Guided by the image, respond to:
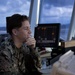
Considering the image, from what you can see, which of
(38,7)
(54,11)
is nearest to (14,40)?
(38,7)

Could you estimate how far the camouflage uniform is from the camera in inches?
75.8

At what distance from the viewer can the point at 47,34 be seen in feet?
9.81

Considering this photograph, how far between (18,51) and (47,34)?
1.00m

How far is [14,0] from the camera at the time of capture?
6.02m

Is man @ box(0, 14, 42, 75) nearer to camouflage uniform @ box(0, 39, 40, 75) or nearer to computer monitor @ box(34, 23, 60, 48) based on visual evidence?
camouflage uniform @ box(0, 39, 40, 75)

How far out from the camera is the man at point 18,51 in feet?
6.38

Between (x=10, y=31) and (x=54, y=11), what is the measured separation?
4.59 m

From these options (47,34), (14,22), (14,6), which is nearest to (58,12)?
(14,6)

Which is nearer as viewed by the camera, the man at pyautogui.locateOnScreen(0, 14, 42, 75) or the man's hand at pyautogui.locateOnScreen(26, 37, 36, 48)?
the man at pyautogui.locateOnScreen(0, 14, 42, 75)

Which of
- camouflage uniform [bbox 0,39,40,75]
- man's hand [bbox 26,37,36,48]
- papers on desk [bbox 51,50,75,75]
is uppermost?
papers on desk [bbox 51,50,75,75]

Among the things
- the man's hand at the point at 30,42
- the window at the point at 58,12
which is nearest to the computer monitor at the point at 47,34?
the man's hand at the point at 30,42

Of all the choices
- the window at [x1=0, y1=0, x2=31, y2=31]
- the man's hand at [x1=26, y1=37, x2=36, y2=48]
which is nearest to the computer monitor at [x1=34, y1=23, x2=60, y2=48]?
the man's hand at [x1=26, y1=37, x2=36, y2=48]

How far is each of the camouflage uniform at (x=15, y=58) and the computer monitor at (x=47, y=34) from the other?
757 mm

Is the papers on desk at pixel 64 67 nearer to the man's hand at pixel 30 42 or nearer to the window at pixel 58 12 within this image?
the man's hand at pixel 30 42
